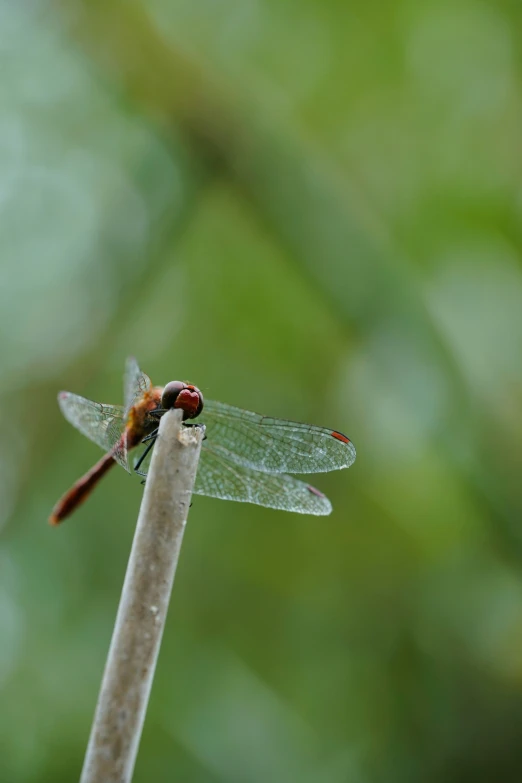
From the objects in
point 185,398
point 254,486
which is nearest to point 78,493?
point 254,486

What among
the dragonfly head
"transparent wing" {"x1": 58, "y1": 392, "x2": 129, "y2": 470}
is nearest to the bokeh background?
Result: "transparent wing" {"x1": 58, "y1": 392, "x2": 129, "y2": 470}

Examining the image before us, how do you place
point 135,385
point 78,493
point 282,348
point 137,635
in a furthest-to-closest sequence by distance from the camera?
point 282,348 → point 78,493 → point 135,385 → point 137,635

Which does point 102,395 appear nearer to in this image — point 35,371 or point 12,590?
point 35,371

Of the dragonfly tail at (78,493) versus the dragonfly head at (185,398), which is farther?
the dragonfly tail at (78,493)

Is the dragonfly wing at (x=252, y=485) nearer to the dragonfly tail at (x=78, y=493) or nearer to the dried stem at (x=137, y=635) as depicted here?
the dragonfly tail at (x=78, y=493)

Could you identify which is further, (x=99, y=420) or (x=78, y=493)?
(x=78, y=493)

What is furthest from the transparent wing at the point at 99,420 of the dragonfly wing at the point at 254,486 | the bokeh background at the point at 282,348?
the bokeh background at the point at 282,348

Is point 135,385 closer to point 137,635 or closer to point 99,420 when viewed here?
point 99,420
